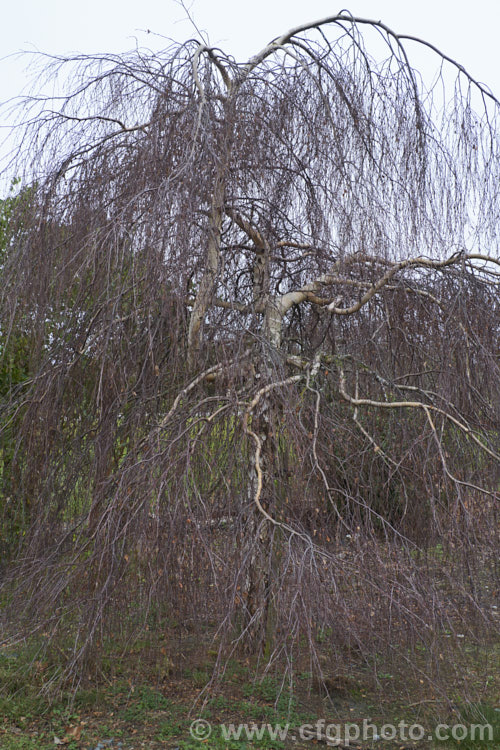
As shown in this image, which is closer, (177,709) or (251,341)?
(251,341)

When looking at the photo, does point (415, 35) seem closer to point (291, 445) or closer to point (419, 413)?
point (419, 413)

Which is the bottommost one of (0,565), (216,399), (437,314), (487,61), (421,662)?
(421,662)

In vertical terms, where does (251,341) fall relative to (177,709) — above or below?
above

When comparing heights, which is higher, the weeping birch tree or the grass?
the weeping birch tree

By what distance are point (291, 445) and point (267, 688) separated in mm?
1749

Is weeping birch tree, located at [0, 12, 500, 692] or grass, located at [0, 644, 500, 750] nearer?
weeping birch tree, located at [0, 12, 500, 692]

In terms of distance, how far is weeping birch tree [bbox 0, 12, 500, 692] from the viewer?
2957mm

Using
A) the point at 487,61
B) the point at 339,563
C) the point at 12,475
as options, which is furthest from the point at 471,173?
the point at 12,475

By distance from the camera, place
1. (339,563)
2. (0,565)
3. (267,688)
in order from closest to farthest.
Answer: (339,563)
(267,688)
(0,565)

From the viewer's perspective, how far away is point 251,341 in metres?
3.48

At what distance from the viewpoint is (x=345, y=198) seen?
3582 millimetres

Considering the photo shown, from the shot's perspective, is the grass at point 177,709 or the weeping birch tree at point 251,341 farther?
the grass at point 177,709

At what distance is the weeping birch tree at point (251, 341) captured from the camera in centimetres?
296

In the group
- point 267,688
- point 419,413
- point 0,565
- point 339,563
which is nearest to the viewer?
point 339,563
